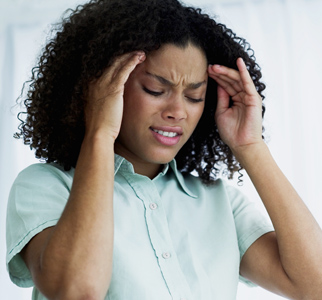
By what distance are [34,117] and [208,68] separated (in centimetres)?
50

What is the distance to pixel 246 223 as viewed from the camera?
67.7 inches

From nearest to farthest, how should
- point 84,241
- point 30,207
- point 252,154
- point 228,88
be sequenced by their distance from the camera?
point 84,241, point 30,207, point 252,154, point 228,88

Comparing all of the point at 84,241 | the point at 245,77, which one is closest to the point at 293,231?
the point at 245,77

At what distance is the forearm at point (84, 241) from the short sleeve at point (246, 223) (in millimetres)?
498

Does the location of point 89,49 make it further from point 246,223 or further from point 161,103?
point 246,223

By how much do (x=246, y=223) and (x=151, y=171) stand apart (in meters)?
0.30

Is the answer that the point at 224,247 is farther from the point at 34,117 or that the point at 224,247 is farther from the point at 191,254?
the point at 34,117

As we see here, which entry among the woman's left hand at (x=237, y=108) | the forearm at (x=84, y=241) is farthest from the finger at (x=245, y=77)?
the forearm at (x=84, y=241)

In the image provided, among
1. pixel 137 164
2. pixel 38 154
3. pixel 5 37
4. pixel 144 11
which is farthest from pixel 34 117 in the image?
pixel 5 37

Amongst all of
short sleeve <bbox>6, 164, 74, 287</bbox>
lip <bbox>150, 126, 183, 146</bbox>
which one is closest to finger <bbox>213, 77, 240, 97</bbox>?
lip <bbox>150, 126, 183, 146</bbox>

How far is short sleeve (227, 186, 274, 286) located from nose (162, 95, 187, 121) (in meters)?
0.34

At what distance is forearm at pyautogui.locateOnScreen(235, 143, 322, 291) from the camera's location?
→ 1.55 m

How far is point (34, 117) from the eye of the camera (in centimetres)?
169

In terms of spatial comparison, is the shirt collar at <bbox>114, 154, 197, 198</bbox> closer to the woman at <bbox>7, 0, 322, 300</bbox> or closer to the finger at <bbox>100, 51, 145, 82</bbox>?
the woman at <bbox>7, 0, 322, 300</bbox>
